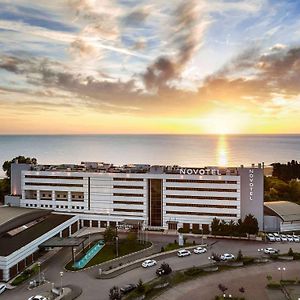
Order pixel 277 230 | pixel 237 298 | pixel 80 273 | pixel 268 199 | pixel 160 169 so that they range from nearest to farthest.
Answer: pixel 237 298, pixel 80 273, pixel 277 230, pixel 160 169, pixel 268 199

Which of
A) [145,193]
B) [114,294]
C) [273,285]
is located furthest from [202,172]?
[114,294]

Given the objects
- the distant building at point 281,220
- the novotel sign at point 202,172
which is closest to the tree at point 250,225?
the distant building at point 281,220

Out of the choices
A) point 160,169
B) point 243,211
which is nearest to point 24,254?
point 160,169

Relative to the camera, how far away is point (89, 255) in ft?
184

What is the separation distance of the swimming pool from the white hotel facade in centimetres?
1186

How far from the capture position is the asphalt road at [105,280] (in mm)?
44281

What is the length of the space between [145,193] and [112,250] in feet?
51.6

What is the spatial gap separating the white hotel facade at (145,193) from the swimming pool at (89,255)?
11859 millimetres

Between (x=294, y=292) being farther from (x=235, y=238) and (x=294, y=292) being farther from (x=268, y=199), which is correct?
(x=268, y=199)

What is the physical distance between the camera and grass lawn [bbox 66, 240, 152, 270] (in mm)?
53734

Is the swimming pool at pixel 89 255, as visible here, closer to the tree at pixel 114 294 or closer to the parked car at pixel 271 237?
the tree at pixel 114 294

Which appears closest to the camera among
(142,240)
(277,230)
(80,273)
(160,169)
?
(80,273)

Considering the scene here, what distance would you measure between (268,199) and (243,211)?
73.7ft

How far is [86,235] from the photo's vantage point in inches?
2665
